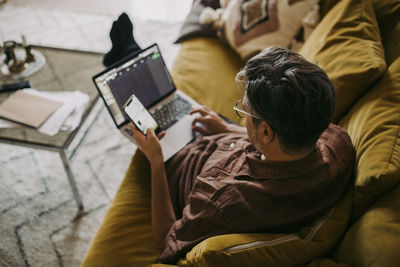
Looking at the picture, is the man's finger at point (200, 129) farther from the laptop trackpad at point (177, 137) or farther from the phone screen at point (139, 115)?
the phone screen at point (139, 115)

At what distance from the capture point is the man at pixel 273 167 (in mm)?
818

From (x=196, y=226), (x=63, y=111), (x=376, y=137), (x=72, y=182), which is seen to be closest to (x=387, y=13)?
(x=376, y=137)

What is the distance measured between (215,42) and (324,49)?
78cm

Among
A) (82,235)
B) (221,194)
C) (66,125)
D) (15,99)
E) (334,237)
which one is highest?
(15,99)

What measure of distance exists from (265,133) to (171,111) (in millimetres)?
724

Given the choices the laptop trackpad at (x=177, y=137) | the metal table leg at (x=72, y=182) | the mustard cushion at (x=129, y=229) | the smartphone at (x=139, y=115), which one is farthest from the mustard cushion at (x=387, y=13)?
the metal table leg at (x=72, y=182)

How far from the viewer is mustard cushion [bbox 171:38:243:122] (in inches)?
67.1

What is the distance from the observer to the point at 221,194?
38.3 inches

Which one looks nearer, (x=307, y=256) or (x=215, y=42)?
(x=307, y=256)

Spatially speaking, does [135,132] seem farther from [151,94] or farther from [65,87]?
[65,87]

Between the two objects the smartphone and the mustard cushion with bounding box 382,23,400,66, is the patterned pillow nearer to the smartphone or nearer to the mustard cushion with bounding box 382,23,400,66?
the mustard cushion with bounding box 382,23,400,66

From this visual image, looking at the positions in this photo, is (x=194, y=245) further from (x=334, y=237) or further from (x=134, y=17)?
(x=134, y=17)

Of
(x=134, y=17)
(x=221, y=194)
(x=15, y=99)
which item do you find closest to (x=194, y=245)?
(x=221, y=194)

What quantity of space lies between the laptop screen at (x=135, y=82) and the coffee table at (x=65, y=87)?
27cm
